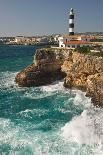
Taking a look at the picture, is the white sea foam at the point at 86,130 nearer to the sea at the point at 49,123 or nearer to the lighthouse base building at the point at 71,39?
the sea at the point at 49,123

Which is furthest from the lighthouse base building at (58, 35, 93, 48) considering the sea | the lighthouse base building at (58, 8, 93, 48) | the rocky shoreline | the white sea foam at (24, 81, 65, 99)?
the sea

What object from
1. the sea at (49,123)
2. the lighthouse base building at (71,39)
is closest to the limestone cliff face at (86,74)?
the sea at (49,123)

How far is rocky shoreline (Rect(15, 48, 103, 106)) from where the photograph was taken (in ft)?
143

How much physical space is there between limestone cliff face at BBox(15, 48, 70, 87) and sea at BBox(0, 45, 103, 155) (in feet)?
10.2

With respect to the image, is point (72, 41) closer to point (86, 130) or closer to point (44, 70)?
point (44, 70)

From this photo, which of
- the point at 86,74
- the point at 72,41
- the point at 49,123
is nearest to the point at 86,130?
the point at 49,123

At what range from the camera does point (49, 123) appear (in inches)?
1281

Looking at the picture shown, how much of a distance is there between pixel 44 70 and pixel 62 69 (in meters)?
2.69

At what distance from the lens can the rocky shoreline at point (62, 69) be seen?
4344 cm

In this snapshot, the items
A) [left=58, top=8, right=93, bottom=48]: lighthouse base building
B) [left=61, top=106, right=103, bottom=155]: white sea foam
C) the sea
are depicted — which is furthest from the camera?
[left=58, top=8, right=93, bottom=48]: lighthouse base building

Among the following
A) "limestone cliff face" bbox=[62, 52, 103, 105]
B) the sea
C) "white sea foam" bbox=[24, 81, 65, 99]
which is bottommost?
"white sea foam" bbox=[24, 81, 65, 99]

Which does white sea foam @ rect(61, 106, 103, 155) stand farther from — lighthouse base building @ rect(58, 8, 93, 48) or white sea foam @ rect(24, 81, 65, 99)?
lighthouse base building @ rect(58, 8, 93, 48)

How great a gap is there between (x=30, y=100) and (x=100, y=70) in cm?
933

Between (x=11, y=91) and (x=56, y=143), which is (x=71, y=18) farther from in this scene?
(x=56, y=143)
